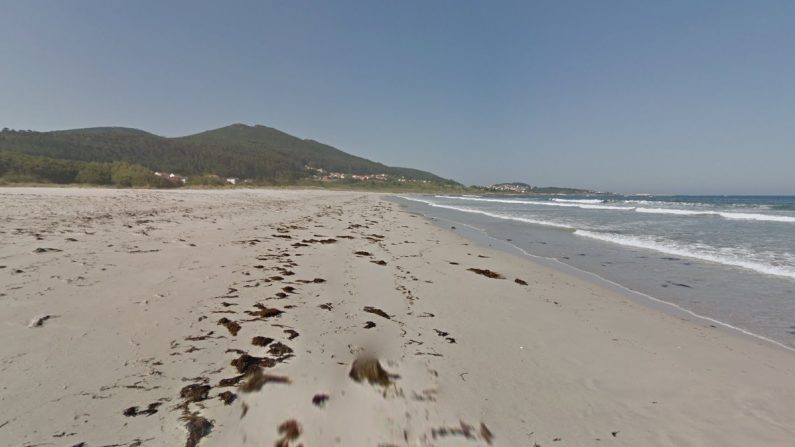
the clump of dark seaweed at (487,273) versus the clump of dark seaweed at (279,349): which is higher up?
the clump of dark seaweed at (279,349)

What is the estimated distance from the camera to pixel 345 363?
2826 millimetres

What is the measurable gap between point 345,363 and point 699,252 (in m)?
11.3

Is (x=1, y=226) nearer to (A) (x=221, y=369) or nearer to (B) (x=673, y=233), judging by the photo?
(A) (x=221, y=369)

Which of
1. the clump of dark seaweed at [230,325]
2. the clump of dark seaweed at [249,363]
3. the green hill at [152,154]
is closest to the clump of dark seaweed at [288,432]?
the clump of dark seaweed at [249,363]

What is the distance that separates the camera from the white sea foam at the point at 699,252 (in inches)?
300

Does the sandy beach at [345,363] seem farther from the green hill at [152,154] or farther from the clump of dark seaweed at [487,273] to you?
the green hill at [152,154]

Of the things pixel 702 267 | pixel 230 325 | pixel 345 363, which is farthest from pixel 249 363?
pixel 702 267

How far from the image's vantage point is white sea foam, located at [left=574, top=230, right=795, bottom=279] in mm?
7613

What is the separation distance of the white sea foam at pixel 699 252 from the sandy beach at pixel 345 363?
16.7 ft

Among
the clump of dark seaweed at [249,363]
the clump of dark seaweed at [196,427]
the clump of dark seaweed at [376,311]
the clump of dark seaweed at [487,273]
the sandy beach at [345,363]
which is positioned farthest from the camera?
the clump of dark seaweed at [487,273]

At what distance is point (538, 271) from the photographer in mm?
7410

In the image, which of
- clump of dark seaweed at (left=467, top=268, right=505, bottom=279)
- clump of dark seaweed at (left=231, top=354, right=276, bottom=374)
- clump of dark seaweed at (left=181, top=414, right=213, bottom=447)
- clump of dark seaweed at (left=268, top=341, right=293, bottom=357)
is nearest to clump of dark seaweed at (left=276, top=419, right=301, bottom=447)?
clump of dark seaweed at (left=181, top=414, right=213, bottom=447)

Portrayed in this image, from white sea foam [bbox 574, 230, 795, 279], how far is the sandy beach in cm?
510

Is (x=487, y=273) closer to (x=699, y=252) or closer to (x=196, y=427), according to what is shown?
(x=196, y=427)
